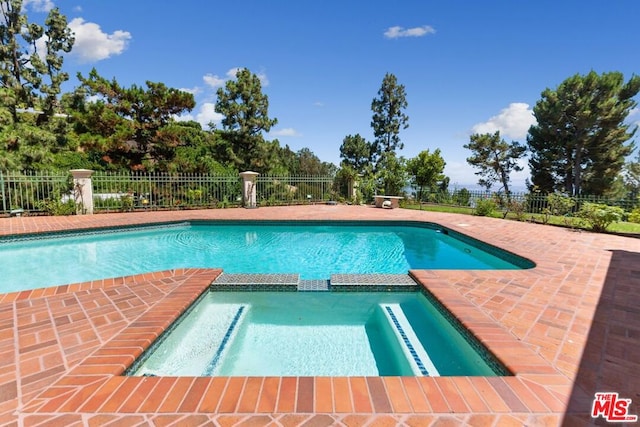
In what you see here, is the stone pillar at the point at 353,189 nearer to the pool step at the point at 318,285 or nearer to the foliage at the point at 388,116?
the pool step at the point at 318,285

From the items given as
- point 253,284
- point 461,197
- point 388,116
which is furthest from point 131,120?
point 388,116

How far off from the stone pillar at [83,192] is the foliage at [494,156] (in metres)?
27.0

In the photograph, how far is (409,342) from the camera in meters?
3.09

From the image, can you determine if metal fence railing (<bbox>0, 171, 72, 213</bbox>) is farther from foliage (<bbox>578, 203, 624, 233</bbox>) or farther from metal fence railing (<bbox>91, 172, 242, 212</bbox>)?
foliage (<bbox>578, 203, 624, 233</bbox>)

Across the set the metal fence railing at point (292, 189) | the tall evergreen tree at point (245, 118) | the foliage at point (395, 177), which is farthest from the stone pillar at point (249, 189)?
the foliage at point (395, 177)

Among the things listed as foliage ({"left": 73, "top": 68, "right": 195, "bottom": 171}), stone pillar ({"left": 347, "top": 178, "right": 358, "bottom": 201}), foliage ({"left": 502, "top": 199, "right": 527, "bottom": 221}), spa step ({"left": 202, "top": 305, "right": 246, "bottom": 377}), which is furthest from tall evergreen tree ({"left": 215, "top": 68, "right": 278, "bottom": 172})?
spa step ({"left": 202, "top": 305, "right": 246, "bottom": 377})

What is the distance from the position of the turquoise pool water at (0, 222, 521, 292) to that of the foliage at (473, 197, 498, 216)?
3.98 meters

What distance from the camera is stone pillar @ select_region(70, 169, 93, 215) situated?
1087 cm

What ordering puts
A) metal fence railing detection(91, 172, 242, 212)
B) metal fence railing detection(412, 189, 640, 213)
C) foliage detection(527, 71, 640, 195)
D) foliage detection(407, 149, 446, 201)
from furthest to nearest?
foliage detection(527, 71, 640, 195) → foliage detection(407, 149, 446, 201) → metal fence railing detection(91, 172, 242, 212) → metal fence railing detection(412, 189, 640, 213)

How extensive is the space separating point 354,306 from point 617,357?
2496mm

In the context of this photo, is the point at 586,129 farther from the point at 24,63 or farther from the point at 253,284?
the point at 24,63

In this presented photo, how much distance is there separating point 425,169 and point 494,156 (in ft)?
46.4

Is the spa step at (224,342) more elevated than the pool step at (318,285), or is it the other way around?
the pool step at (318,285)

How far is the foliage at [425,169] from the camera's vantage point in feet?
53.2
